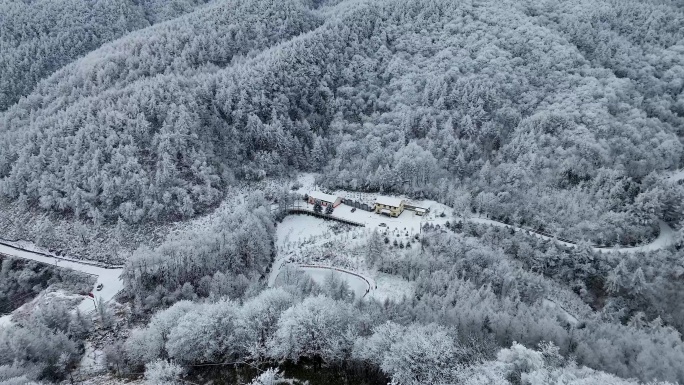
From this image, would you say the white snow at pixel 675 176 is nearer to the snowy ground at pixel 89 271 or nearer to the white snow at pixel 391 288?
the white snow at pixel 391 288

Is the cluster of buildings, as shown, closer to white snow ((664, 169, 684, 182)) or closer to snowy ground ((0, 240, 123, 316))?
snowy ground ((0, 240, 123, 316))

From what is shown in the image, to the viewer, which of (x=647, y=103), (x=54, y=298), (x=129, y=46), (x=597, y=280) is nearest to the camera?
(x=54, y=298)

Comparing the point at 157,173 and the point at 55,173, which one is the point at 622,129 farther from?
the point at 55,173

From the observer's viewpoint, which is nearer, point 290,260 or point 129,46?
point 290,260

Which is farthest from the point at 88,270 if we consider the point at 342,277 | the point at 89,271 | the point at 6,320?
the point at 342,277

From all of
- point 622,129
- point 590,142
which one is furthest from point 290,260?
point 622,129

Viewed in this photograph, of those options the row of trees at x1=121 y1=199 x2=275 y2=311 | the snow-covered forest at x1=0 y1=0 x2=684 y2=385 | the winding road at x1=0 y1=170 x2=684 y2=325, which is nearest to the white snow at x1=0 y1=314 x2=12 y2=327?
the winding road at x1=0 y1=170 x2=684 y2=325
